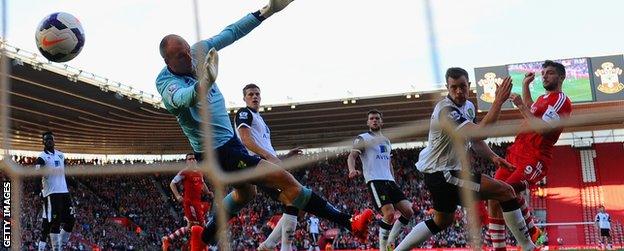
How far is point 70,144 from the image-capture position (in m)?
22.5

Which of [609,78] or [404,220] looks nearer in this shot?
[404,220]

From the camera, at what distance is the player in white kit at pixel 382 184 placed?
19.0ft

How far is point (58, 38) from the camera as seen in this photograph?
4.79 m

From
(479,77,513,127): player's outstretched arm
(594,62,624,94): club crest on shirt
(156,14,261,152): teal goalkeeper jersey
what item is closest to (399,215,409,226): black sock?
(156,14,261,152): teal goalkeeper jersey

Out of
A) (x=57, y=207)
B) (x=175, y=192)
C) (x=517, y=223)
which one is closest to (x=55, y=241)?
(x=57, y=207)

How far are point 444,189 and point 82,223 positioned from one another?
1740 centimetres

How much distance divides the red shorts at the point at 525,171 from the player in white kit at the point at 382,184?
1408mm


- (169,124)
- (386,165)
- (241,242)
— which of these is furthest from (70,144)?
(386,165)

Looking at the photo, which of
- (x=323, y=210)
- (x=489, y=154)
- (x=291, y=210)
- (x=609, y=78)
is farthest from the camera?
(x=609, y=78)

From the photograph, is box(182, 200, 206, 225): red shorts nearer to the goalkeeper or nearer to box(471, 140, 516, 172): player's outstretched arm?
the goalkeeper

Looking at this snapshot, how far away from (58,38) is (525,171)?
3.53m

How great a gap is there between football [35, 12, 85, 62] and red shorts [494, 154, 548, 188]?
10.8ft

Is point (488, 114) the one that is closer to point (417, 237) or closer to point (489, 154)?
point (489, 154)

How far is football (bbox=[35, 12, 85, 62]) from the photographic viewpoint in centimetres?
477
